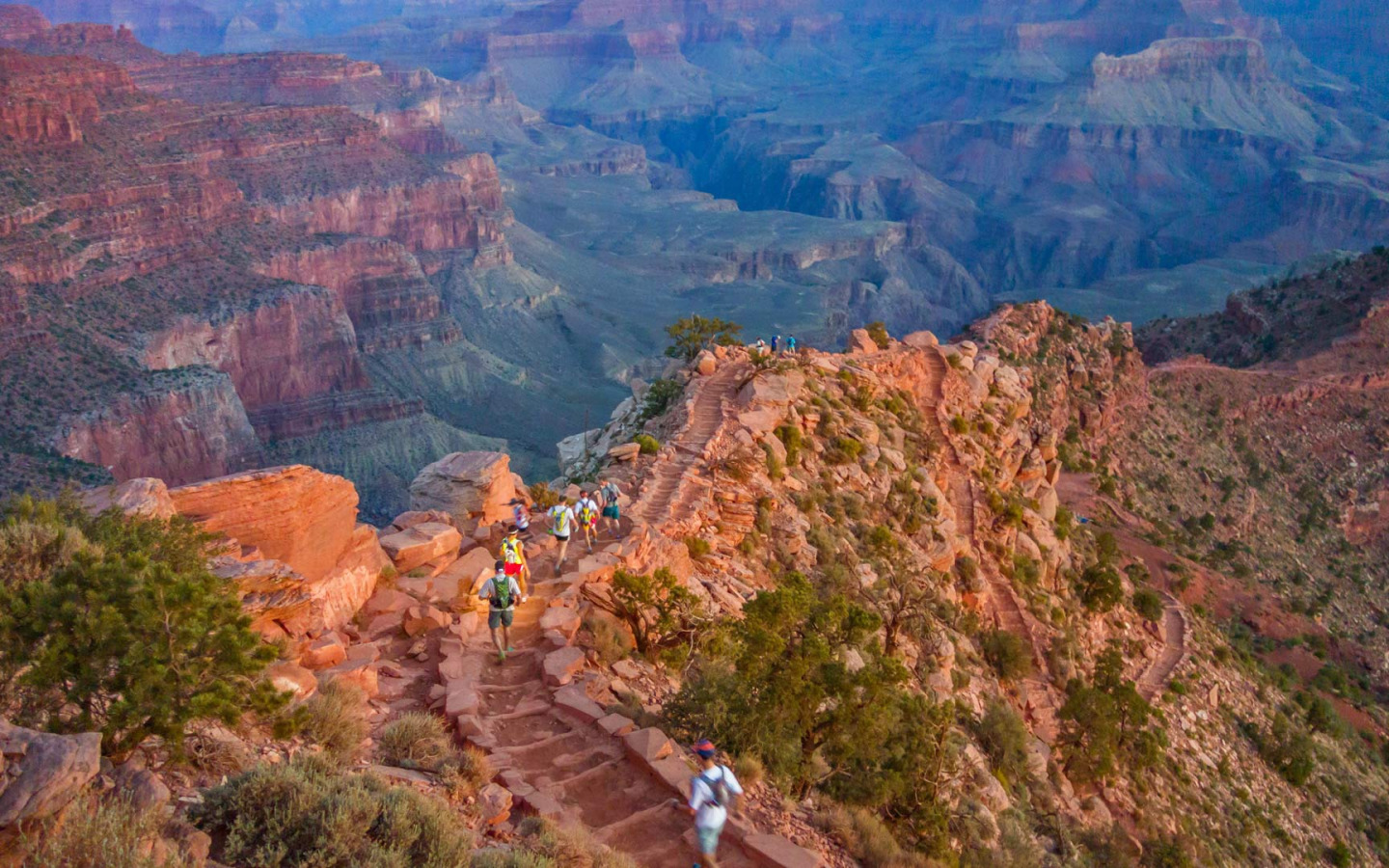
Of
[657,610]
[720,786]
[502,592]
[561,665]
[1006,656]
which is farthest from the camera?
[1006,656]

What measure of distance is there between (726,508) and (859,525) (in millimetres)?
4140

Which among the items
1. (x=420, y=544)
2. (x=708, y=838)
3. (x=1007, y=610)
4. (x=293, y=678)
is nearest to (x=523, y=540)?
(x=420, y=544)

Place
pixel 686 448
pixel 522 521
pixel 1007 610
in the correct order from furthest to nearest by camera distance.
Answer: pixel 1007 610 < pixel 686 448 < pixel 522 521

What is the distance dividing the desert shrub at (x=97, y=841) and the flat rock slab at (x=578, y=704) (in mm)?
6980

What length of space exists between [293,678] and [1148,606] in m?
26.4

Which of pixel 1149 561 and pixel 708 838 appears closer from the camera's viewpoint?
pixel 708 838

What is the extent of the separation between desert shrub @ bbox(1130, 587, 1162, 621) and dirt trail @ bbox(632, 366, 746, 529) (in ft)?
46.4

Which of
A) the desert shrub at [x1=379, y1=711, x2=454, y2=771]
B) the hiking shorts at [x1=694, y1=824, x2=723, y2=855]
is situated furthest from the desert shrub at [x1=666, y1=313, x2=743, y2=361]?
the hiking shorts at [x1=694, y1=824, x2=723, y2=855]

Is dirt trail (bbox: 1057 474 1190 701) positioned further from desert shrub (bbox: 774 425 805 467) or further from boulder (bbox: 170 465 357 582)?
boulder (bbox: 170 465 357 582)

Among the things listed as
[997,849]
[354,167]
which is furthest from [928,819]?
[354,167]

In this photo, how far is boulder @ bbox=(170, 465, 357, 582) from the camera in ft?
59.5

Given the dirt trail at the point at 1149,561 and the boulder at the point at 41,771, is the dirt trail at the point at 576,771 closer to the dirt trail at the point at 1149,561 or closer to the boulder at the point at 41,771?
the boulder at the point at 41,771

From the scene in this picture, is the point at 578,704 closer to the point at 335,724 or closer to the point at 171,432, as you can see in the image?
the point at 335,724

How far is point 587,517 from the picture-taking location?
21.6 m
